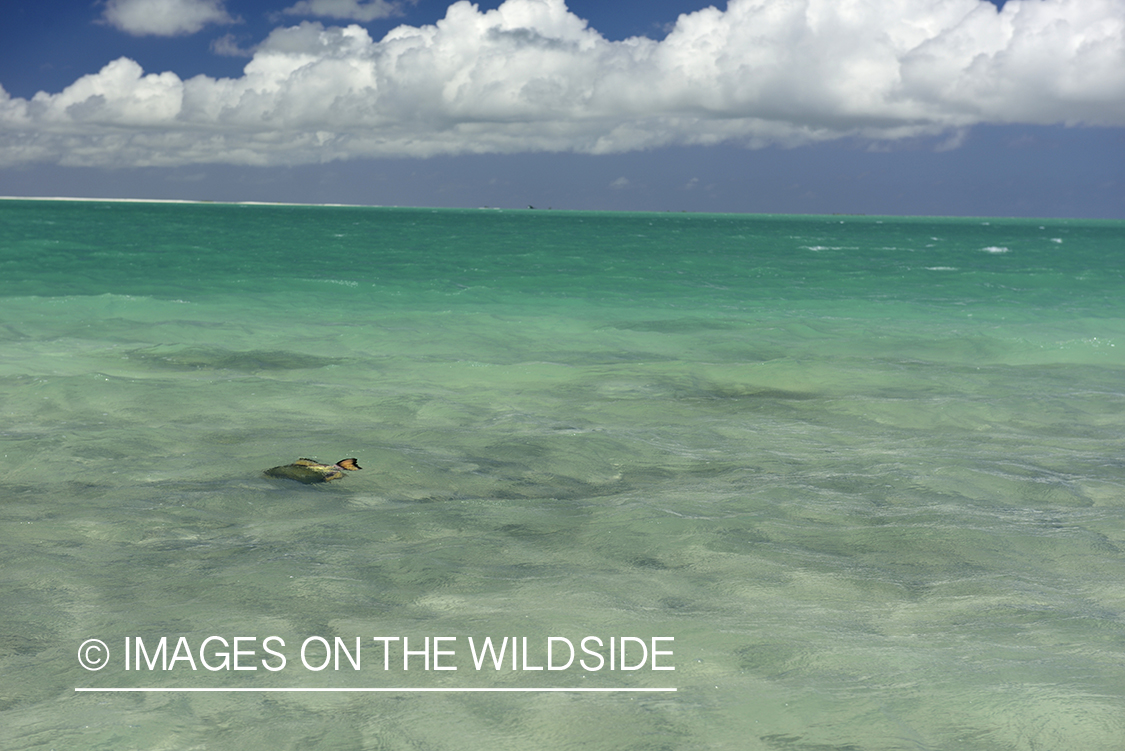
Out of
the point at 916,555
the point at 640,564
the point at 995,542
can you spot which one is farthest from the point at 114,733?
the point at 995,542

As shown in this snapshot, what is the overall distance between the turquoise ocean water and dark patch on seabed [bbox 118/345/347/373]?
4.1 inches

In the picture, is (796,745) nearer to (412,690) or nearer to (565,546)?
(412,690)

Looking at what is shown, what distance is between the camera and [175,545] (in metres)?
5.79

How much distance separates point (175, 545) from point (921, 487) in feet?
18.4

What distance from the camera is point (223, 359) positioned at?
14.2 metres

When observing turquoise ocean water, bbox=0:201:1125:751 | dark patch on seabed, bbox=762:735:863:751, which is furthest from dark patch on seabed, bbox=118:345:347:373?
dark patch on seabed, bbox=762:735:863:751

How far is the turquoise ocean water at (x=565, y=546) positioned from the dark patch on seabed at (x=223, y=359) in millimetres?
105

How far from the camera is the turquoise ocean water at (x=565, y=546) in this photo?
3777 millimetres

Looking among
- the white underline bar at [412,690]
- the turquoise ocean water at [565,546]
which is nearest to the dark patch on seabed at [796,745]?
the turquoise ocean water at [565,546]

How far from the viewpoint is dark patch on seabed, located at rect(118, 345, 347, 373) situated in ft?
44.0

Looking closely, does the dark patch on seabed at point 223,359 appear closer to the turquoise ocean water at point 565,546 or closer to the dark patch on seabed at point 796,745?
the turquoise ocean water at point 565,546

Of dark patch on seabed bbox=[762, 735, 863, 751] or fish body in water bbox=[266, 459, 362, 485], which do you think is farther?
fish body in water bbox=[266, 459, 362, 485]

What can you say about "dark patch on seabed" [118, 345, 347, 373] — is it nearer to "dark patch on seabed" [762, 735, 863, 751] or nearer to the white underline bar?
the white underline bar

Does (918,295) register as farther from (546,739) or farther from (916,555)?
(546,739)
